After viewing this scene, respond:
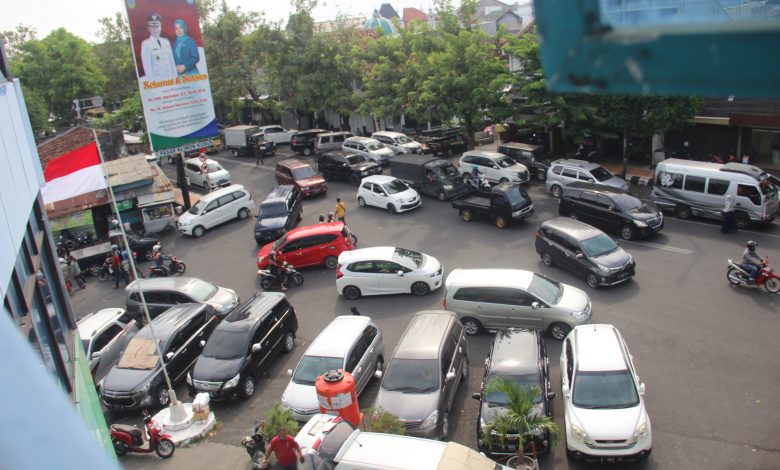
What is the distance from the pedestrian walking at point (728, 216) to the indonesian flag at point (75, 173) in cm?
1833

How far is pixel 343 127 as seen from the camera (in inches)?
1768

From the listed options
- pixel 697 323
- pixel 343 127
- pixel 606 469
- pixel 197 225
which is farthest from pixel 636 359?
pixel 343 127

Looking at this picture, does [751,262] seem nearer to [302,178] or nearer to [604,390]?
[604,390]

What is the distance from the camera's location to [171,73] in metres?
23.2

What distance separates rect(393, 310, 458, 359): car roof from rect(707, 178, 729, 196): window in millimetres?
11735

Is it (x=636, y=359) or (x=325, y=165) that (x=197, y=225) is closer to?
(x=325, y=165)

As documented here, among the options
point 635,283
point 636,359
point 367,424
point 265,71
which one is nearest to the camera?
point 367,424

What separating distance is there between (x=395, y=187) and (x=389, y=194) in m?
0.55

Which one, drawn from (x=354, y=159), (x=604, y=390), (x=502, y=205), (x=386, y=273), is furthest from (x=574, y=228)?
(x=354, y=159)

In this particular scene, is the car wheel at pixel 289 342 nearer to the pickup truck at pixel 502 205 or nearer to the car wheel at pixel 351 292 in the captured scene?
the car wheel at pixel 351 292

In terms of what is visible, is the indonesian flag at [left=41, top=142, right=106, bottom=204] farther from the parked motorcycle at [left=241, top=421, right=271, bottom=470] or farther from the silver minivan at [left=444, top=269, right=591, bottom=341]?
the silver minivan at [left=444, top=269, right=591, bottom=341]

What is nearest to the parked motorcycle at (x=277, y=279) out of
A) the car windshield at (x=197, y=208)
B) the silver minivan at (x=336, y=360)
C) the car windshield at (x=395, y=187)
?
the silver minivan at (x=336, y=360)

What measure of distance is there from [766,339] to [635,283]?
154 inches

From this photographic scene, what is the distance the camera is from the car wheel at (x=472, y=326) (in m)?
15.3
